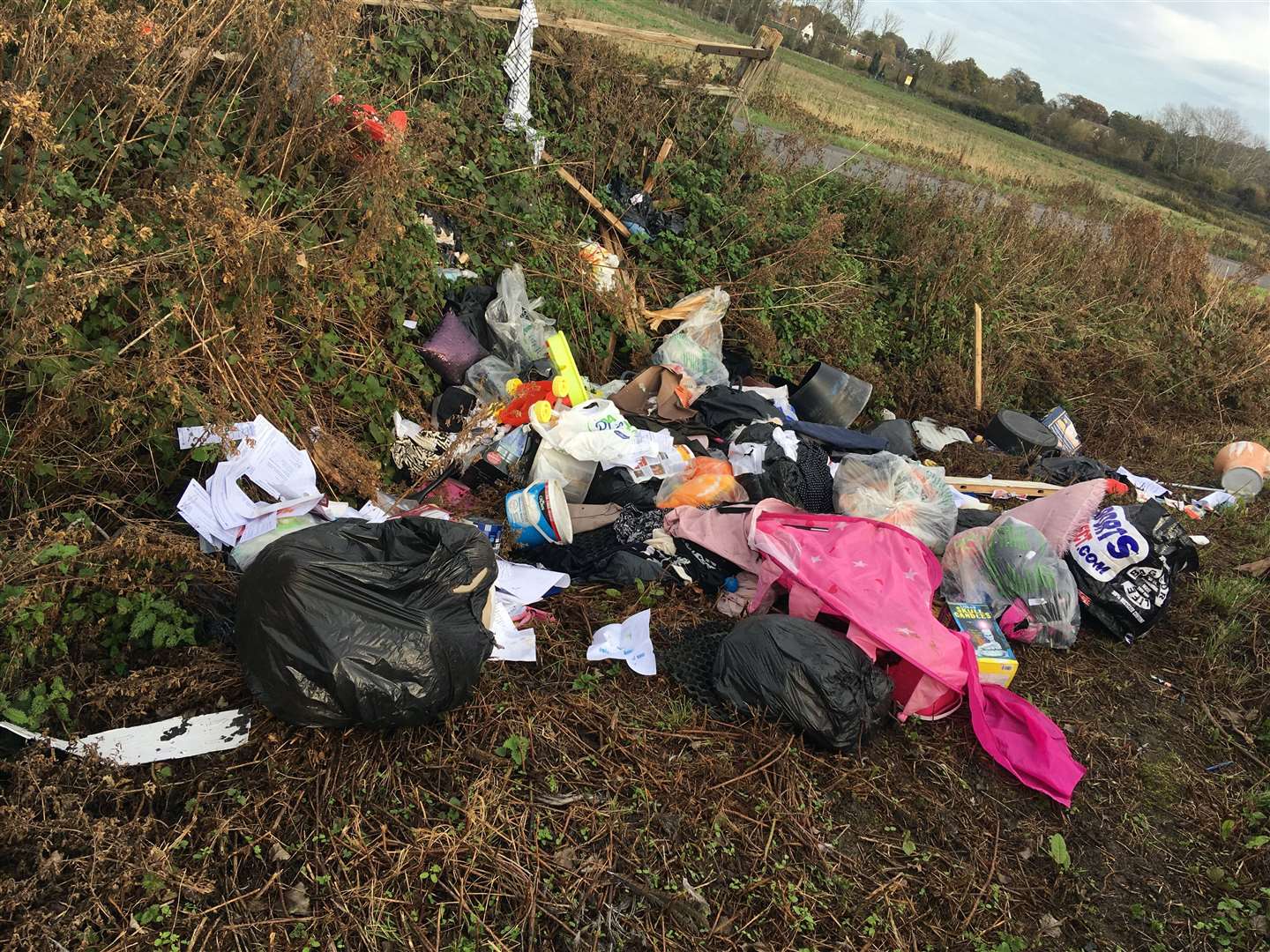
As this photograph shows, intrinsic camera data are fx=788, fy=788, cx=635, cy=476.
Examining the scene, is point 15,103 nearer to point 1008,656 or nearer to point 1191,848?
point 1008,656

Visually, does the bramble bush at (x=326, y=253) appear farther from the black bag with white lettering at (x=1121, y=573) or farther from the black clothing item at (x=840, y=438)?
the black bag with white lettering at (x=1121, y=573)

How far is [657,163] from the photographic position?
5.81 m

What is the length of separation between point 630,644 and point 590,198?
11.7 ft

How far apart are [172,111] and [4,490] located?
1.71m

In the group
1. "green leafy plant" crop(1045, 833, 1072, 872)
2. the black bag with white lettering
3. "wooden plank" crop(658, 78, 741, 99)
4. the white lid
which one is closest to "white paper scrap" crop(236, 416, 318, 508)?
"green leafy plant" crop(1045, 833, 1072, 872)

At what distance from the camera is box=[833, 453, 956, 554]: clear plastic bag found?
144 inches

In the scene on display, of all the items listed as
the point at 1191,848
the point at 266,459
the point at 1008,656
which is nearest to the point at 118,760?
the point at 266,459

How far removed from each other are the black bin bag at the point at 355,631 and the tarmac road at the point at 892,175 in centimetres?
537

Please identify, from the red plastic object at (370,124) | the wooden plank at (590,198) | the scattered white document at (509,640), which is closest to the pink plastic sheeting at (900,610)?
the scattered white document at (509,640)

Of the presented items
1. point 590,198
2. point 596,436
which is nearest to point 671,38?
point 590,198

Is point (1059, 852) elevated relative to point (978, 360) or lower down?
lower down

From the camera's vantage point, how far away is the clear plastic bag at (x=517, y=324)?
445cm

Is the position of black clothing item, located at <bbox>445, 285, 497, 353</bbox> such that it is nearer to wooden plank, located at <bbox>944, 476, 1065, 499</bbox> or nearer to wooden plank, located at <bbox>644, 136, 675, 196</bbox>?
wooden plank, located at <bbox>644, 136, 675, 196</bbox>

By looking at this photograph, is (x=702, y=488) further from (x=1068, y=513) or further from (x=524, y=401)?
(x=1068, y=513)
